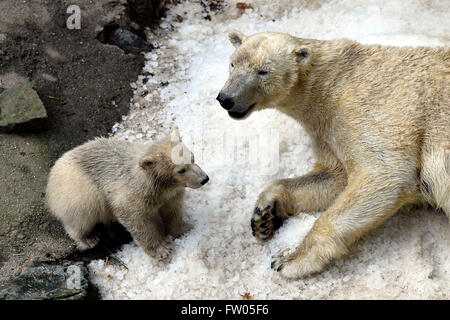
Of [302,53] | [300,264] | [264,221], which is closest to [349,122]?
[302,53]

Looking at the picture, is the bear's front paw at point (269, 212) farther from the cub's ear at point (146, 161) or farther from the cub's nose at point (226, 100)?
the cub's ear at point (146, 161)

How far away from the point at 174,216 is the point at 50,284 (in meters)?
1.41

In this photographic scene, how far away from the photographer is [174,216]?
5535 mm

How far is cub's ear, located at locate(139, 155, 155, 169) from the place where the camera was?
4.91 meters

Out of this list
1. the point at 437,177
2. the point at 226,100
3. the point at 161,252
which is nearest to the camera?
the point at 437,177

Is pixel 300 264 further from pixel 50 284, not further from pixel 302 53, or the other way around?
pixel 50 284

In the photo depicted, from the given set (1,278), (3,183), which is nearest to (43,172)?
(3,183)

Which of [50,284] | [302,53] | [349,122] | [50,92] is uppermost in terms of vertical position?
[302,53]

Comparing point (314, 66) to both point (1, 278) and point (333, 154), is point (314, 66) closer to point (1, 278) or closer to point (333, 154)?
point (333, 154)

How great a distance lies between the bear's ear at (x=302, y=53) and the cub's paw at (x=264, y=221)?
154 cm

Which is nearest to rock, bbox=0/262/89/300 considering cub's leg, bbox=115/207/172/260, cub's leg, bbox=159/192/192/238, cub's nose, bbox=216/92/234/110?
cub's leg, bbox=115/207/172/260

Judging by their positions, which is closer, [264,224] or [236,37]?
[264,224]

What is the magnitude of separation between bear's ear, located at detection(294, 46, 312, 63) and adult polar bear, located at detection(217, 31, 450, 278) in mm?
10
